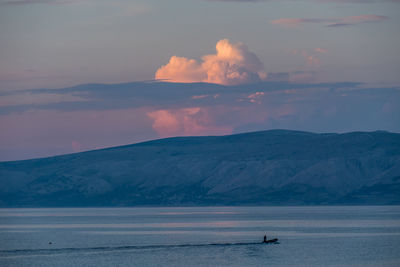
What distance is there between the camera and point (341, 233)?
606 feet

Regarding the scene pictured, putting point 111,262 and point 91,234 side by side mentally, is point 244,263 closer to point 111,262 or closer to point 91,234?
point 111,262

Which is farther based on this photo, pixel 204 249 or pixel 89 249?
pixel 89 249

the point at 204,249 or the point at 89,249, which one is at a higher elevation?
the point at 204,249

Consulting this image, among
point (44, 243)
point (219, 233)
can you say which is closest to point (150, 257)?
point (44, 243)

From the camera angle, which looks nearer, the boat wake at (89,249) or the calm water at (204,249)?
the calm water at (204,249)

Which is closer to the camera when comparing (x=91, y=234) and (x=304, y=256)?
(x=304, y=256)

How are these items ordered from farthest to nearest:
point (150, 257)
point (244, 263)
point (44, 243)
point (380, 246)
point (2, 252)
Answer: point (44, 243)
point (380, 246)
point (2, 252)
point (150, 257)
point (244, 263)

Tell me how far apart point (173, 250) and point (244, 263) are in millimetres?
22582

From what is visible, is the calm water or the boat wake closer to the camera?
the calm water

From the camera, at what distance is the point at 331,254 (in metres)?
131

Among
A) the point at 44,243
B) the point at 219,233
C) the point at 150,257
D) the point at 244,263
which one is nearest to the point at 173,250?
the point at 150,257

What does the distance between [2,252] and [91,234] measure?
5479 centimetres

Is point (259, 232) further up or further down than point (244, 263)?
further up

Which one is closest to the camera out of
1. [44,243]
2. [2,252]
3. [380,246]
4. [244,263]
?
[244,263]
